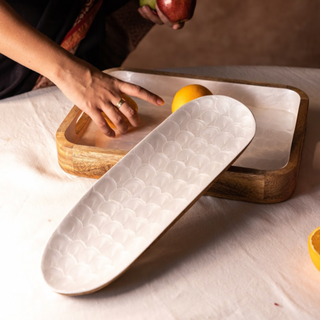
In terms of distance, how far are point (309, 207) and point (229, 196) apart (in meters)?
0.12

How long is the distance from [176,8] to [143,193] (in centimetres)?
54

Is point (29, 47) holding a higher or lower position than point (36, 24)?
higher

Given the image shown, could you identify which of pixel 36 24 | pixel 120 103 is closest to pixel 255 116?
pixel 120 103

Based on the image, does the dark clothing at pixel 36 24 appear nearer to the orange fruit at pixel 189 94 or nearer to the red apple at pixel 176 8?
the red apple at pixel 176 8

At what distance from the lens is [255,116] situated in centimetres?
93

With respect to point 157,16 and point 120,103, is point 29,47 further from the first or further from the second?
point 157,16

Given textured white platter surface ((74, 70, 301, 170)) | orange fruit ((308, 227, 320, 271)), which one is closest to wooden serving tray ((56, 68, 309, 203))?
textured white platter surface ((74, 70, 301, 170))

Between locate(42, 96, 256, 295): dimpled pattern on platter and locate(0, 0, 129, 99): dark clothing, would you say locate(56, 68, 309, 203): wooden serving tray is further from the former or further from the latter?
locate(0, 0, 129, 99): dark clothing

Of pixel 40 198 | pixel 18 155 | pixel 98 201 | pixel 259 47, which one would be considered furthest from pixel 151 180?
pixel 259 47

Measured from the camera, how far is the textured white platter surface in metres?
0.82

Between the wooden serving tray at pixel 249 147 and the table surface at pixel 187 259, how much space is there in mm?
27

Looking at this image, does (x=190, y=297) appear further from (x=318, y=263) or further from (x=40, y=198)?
(x=40, y=198)

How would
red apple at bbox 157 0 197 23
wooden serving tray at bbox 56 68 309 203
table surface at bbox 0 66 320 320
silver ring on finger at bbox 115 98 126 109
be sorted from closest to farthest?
table surface at bbox 0 66 320 320, wooden serving tray at bbox 56 68 309 203, silver ring on finger at bbox 115 98 126 109, red apple at bbox 157 0 197 23

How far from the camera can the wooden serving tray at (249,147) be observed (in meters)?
0.72
